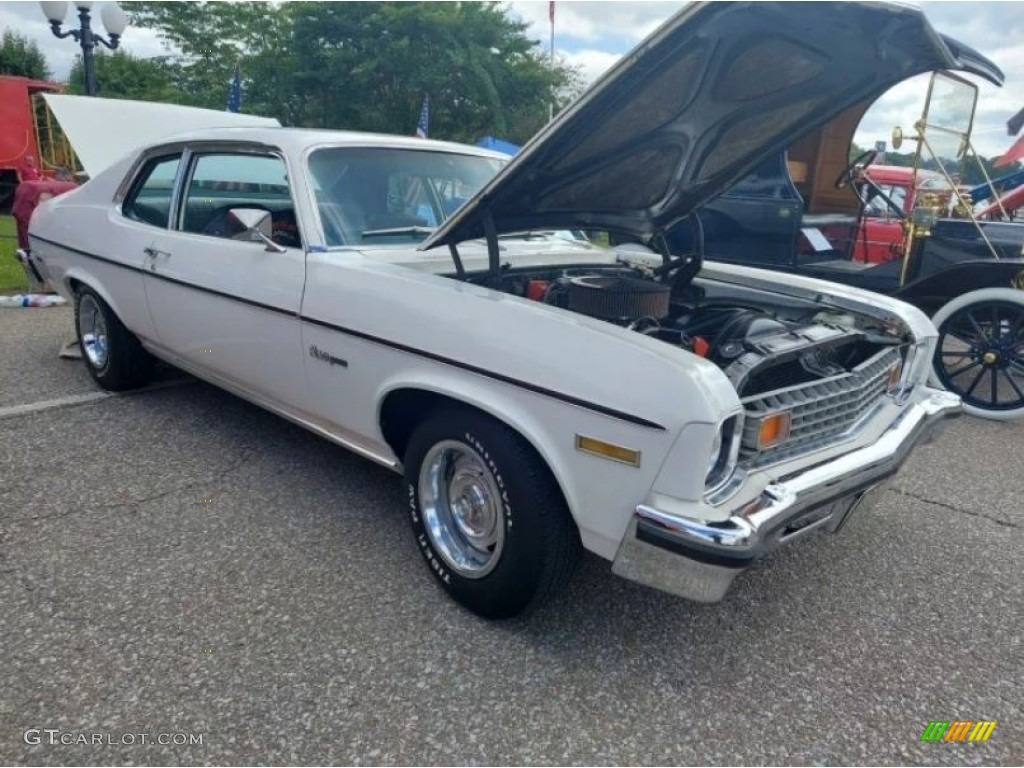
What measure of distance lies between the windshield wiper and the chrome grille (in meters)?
1.58

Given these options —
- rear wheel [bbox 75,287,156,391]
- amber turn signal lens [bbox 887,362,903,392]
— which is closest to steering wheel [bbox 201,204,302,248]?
rear wheel [bbox 75,287,156,391]

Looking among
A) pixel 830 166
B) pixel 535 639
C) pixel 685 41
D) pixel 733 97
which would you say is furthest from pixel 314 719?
pixel 830 166

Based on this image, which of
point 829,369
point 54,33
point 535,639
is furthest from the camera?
point 54,33

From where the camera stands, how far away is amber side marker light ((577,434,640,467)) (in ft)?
6.10

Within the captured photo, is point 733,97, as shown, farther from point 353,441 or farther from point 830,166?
point 830,166

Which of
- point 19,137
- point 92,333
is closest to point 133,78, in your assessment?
point 19,137

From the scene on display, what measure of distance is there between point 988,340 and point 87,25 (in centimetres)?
1151

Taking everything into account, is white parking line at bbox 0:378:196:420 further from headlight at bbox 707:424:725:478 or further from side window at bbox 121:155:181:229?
headlight at bbox 707:424:725:478

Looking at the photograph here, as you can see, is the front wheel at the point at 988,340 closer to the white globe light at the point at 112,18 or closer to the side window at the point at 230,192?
the side window at the point at 230,192

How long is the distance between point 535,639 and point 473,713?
374 mm

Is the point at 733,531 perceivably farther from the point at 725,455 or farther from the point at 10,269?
the point at 10,269

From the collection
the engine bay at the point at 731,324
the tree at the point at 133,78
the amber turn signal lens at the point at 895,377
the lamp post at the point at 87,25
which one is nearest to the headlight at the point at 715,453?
the engine bay at the point at 731,324

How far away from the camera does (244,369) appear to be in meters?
3.17

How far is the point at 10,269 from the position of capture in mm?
8406
